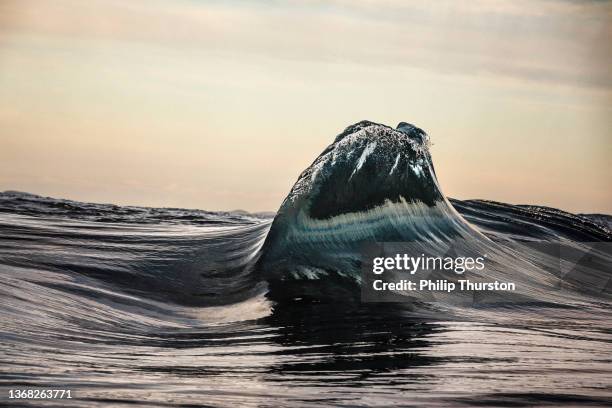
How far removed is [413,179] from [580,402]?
8.76 m

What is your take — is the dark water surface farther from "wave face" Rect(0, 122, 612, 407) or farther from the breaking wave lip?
the breaking wave lip

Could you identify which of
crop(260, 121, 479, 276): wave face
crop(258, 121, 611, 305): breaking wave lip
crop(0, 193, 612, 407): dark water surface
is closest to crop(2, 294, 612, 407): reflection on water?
crop(0, 193, 612, 407): dark water surface

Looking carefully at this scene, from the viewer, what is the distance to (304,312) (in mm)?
9586

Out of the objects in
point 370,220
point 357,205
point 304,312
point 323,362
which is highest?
point 357,205

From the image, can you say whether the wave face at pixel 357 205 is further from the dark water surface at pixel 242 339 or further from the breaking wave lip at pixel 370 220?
the dark water surface at pixel 242 339

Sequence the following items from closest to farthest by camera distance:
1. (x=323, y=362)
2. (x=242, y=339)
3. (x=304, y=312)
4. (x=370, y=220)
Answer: (x=323, y=362) → (x=242, y=339) → (x=304, y=312) → (x=370, y=220)

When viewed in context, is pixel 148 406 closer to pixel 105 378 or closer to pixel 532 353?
pixel 105 378

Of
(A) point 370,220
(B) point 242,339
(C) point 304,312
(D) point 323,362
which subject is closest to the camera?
(D) point 323,362

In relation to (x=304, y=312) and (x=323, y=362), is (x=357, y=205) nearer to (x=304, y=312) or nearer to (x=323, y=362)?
(x=304, y=312)

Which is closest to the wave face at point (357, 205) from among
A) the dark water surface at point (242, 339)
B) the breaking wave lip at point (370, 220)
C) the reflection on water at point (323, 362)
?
the breaking wave lip at point (370, 220)

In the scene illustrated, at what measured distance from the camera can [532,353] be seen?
302 inches

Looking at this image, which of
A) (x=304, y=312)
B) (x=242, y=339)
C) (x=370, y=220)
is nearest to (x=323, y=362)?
(x=242, y=339)

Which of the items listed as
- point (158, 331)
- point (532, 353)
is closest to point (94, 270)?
point (158, 331)

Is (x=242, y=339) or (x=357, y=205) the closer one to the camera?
(x=242, y=339)
